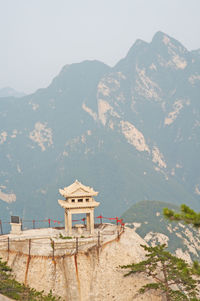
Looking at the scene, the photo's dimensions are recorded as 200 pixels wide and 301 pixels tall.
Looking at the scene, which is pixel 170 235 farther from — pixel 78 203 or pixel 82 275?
pixel 82 275

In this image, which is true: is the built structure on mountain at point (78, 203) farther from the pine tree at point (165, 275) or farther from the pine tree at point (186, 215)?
the pine tree at point (186, 215)

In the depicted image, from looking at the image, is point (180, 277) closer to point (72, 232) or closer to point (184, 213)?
point (72, 232)

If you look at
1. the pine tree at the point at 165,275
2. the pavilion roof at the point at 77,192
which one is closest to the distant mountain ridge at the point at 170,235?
the pavilion roof at the point at 77,192

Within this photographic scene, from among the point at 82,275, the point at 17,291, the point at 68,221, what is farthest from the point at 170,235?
the point at 17,291

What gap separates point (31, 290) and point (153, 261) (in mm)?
15547

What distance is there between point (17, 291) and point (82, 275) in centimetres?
897

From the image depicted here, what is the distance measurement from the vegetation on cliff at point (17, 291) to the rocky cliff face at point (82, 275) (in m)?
2.44

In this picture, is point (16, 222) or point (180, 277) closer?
point (180, 277)

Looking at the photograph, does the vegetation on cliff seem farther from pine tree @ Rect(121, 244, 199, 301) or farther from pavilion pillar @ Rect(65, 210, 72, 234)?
pavilion pillar @ Rect(65, 210, 72, 234)

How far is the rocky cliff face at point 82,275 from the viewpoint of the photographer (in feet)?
184

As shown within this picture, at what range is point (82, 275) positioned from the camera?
57156 millimetres

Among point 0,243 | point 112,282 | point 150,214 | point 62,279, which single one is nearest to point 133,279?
point 112,282

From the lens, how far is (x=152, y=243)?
167m

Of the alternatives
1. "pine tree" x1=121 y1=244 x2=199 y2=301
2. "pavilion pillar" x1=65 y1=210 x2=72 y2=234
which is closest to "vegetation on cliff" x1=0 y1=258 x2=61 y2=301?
"pine tree" x1=121 y1=244 x2=199 y2=301
